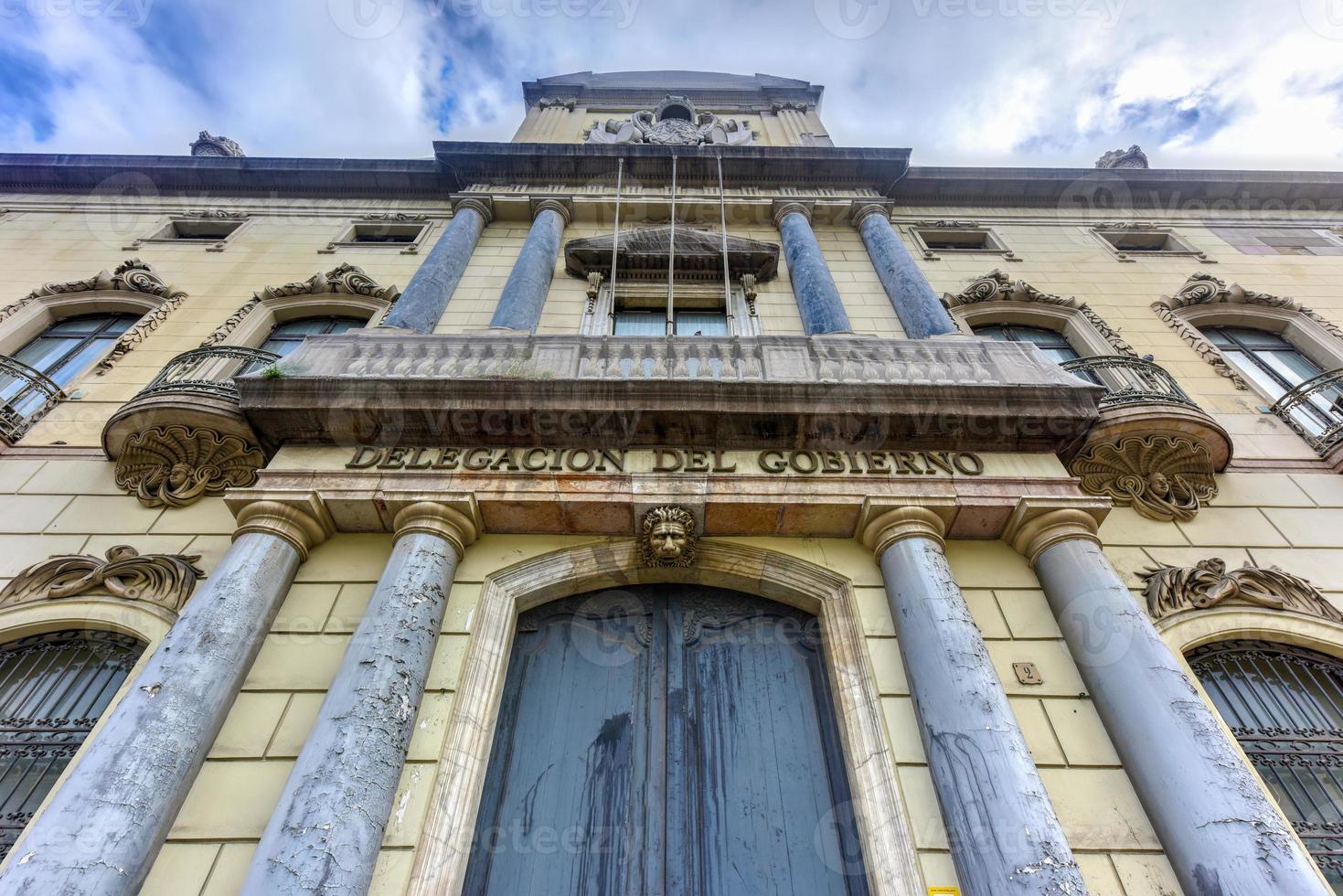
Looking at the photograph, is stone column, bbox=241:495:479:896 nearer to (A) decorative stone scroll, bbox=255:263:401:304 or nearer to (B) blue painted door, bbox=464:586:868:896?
(B) blue painted door, bbox=464:586:868:896

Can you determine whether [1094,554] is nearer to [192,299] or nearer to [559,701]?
[559,701]

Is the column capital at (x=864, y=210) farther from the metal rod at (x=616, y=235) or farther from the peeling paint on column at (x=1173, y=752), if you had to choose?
the peeling paint on column at (x=1173, y=752)

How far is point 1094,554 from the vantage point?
18.0 feet

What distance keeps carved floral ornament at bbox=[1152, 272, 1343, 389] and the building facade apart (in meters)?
0.31

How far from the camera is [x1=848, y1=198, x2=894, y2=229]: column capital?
1188cm

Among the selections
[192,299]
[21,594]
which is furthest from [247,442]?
[192,299]

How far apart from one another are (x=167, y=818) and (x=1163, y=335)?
12831mm

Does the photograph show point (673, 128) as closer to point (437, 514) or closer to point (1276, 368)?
point (1276, 368)

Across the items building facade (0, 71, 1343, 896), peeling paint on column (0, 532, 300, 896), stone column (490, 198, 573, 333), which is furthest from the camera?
stone column (490, 198, 573, 333)

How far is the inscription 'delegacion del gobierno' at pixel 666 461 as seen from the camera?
20.0 ft

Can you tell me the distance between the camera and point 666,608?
19.9 feet

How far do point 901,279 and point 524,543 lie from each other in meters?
7.07

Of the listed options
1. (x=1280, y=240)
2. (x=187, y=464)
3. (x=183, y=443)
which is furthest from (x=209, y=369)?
(x=1280, y=240)

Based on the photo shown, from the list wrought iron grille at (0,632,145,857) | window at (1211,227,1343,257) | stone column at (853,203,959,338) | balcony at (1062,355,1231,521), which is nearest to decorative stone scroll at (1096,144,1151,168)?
window at (1211,227,1343,257)
